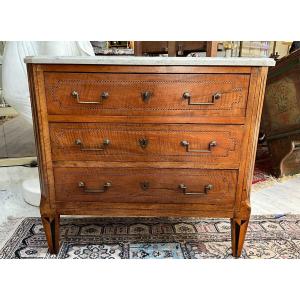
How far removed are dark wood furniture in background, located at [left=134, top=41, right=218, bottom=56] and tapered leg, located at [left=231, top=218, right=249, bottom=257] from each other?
103 centimetres

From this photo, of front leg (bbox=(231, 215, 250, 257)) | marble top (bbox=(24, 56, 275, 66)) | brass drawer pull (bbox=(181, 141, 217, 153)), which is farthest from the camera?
front leg (bbox=(231, 215, 250, 257))

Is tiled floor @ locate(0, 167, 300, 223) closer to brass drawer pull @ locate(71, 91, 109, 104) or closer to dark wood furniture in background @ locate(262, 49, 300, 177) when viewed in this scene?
dark wood furniture in background @ locate(262, 49, 300, 177)

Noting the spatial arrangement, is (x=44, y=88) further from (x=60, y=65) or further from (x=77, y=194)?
(x=77, y=194)

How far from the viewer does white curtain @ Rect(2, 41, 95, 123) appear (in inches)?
65.2

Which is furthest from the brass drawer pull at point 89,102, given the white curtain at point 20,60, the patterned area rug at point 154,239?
the patterned area rug at point 154,239

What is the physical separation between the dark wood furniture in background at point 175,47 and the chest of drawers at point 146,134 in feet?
2.56

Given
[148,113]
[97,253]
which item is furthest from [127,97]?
[97,253]

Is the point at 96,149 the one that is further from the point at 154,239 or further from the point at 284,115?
the point at 284,115

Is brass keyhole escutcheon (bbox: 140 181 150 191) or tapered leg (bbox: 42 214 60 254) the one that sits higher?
brass keyhole escutcheon (bbox: 140 181 150 191)

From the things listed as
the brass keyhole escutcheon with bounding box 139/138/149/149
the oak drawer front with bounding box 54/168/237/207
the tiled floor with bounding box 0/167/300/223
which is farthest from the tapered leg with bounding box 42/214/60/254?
the brass keyhole escutcheon with bounding box 139/138/149/149

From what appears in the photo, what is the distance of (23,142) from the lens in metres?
2.62

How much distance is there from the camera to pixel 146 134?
4.00 ft

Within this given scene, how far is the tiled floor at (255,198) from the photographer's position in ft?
6.01
